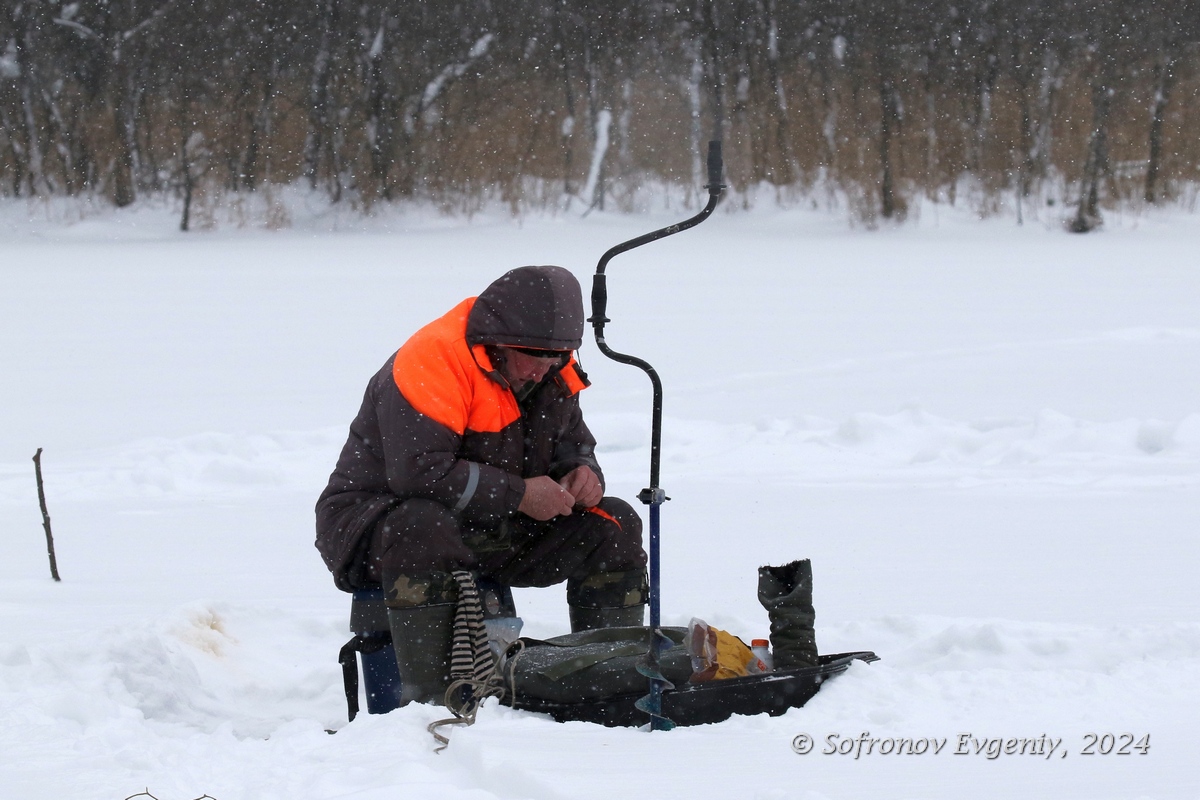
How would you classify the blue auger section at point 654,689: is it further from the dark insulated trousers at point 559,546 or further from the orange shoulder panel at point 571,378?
the orange shoulder panel at point 571,378

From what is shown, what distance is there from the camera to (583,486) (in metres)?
2.88

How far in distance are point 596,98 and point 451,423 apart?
1698 cm

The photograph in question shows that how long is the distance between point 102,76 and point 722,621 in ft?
56.3

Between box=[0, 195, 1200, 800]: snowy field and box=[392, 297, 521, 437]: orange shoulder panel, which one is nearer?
box=[0, 195, 1200, 800]: snowy field

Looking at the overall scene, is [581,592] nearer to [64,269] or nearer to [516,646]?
[516,646]

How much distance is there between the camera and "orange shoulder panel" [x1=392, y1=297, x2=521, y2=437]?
8.89ft

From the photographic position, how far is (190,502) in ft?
16.5

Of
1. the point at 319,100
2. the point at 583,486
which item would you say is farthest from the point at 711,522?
the point at 319,100

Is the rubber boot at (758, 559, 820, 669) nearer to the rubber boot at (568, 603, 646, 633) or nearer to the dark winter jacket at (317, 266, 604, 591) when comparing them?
the rubber boot at (568, 603, 646, 633)

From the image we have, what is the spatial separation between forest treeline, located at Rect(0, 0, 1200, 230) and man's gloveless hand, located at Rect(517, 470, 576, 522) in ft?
46.4

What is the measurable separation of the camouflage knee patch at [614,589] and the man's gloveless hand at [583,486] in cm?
18

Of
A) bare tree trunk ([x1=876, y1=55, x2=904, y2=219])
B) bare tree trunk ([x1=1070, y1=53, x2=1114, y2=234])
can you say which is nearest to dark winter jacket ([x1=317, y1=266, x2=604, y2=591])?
bare tree trunk ([x1=1070, y1=53, x2=1114, y2=234])

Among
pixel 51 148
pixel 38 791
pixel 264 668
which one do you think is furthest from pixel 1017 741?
pixel 51 148

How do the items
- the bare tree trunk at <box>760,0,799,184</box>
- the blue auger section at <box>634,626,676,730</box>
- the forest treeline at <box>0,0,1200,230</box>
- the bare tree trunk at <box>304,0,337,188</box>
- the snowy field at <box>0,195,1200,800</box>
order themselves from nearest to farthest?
1. the snowy field at <box>0,195,1200,800</box>
2. the blue auger section at <box>634,626,676,730</box>
3. the forest treeline at <box>0,0,1200,230</box>
4. the bare tree trunk at <box>760,0,799,184</box>
5. the bare tree trunk at <box>304,0,337,188</box>
